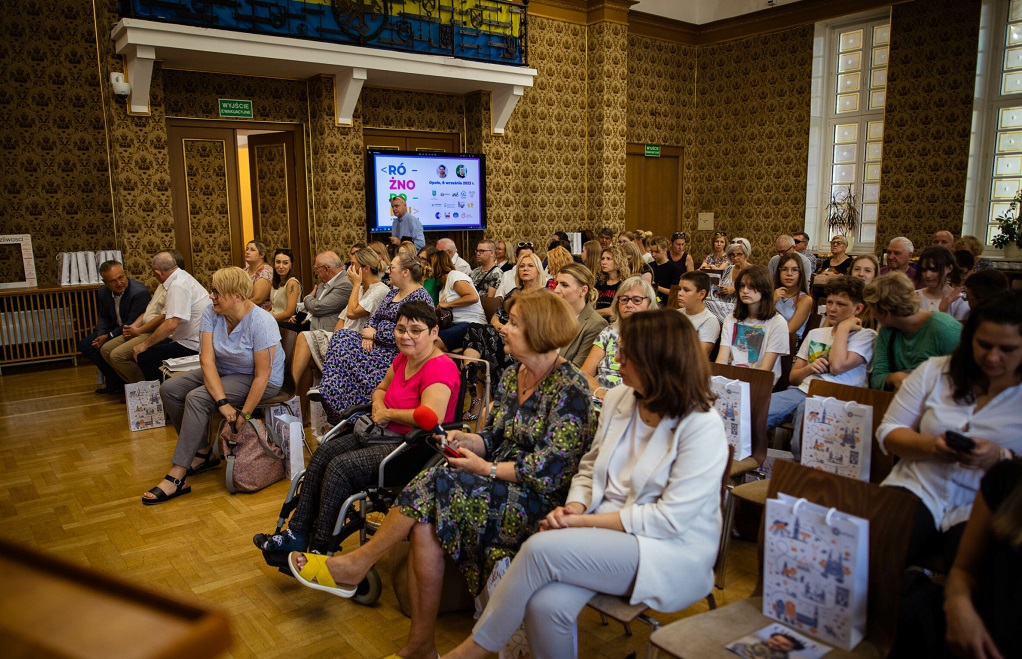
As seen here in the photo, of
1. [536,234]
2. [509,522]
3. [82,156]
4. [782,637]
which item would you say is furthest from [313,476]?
[536,234]

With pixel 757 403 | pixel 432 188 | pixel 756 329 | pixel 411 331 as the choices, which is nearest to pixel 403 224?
pixel 432 188

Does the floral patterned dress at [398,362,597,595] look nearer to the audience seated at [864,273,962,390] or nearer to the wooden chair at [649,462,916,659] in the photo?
the wooden chair at [649,462,916,659]

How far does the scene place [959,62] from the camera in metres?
9.84

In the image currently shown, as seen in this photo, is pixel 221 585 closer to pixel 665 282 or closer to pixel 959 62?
pixel 665 282

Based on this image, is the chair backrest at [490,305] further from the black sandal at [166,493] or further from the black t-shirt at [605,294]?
the black sandal at [166,493]

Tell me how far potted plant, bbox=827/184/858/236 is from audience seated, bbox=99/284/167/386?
33.8 ft

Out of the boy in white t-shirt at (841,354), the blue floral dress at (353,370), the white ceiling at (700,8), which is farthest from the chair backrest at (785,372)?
the white ceiling at (700,8)

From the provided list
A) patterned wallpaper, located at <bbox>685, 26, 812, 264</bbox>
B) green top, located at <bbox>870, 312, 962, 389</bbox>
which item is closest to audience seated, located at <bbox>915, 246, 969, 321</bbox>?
green top, located at <bbox>870, 312, 962, 389</bbox>

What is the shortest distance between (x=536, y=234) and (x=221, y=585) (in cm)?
900

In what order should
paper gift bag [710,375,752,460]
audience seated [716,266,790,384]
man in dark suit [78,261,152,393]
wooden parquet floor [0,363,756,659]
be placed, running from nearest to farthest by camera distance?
wooden parquet floor [0,363,756,659]
paper gift bag [710,375,752,460]
audience seated [716,266,790,384]
man in dark suit [78,261,152,393]

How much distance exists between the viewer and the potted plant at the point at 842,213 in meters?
11.6

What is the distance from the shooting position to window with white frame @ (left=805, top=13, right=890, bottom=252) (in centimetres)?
1125

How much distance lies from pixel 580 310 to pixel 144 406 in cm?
362

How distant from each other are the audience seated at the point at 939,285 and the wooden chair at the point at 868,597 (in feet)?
10.6
